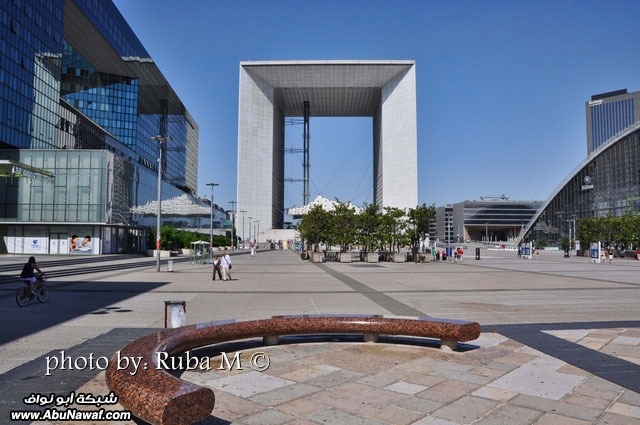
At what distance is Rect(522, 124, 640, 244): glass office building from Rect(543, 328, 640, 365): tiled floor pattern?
83.1 m

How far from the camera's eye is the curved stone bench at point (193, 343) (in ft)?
12.8

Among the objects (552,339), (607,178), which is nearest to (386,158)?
(607,178)

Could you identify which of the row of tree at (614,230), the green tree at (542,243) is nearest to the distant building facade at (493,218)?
the green tree at (542,243)

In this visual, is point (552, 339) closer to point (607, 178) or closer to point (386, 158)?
point (386, 158)

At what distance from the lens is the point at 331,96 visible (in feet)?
367

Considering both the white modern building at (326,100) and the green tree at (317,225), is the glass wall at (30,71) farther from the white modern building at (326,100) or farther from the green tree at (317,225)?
the white modern building at (326,100)

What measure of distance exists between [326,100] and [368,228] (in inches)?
3003

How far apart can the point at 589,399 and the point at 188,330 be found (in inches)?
206

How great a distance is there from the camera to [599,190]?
316 feet

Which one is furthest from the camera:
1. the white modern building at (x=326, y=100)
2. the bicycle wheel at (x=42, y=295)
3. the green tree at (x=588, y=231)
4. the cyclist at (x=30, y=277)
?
the white modern building at (x=326, y=100)

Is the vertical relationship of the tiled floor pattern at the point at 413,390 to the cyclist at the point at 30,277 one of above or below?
below

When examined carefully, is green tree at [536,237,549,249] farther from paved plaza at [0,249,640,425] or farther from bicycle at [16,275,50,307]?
bicycle at [16,275,50,307]

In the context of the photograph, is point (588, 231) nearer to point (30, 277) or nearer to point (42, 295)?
point (42, 295)

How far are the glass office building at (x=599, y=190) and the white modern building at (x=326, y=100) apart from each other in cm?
3442
